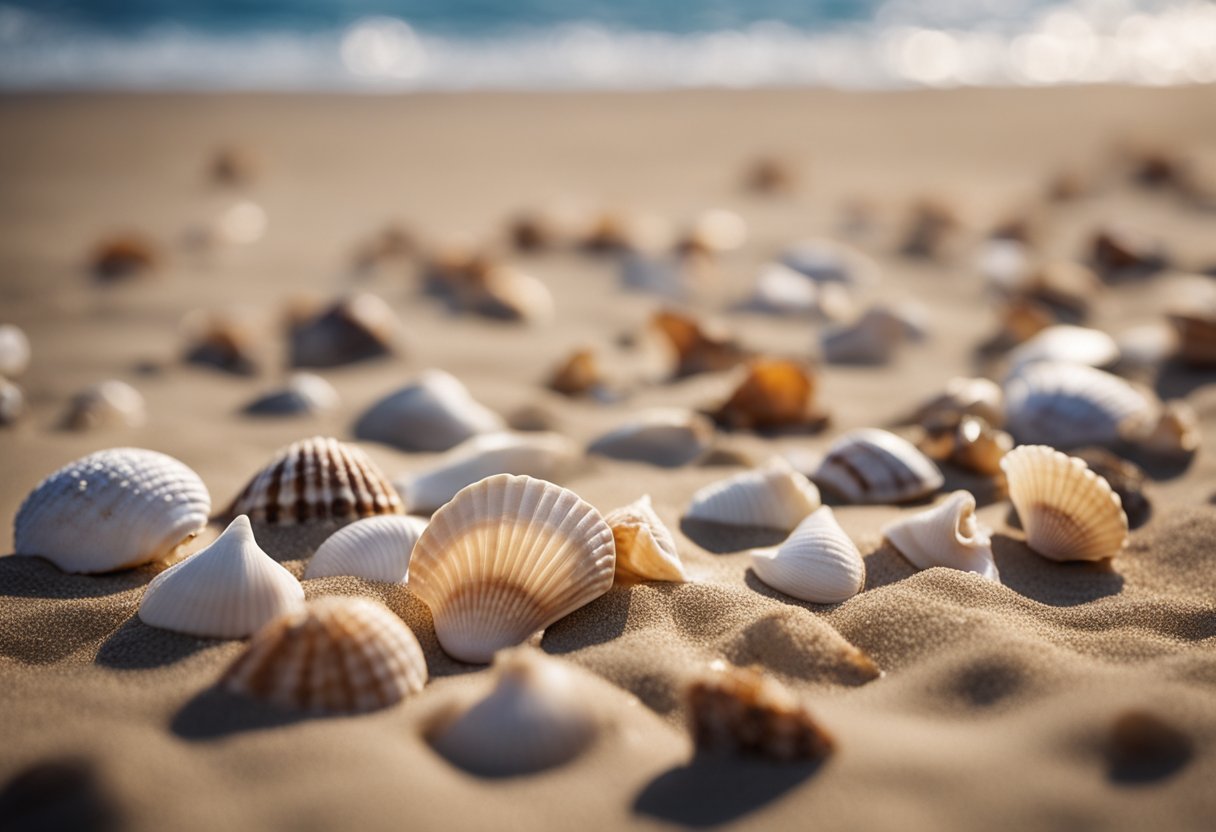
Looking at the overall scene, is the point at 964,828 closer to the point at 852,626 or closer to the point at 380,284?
the point at 852,626

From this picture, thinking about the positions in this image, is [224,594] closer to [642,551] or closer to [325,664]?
[325,664]

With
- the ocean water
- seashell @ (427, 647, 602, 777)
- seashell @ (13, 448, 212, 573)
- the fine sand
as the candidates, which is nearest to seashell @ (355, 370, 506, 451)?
the fine sand

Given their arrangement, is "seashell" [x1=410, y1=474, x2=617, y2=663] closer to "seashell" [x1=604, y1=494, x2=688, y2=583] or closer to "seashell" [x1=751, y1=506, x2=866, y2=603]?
"seashell" [x1=604, y1=494, x2=688, y2=583]

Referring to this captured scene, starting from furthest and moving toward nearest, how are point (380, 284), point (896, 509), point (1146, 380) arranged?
1. point (380, 284)
2. point (1146, 380)
3. point (896, 509)

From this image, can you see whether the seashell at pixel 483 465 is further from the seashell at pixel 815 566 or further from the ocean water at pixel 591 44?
the ocean water at pixel 591 44

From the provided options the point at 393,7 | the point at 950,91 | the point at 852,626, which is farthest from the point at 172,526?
the point at 393,7

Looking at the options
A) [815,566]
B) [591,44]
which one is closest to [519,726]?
[815,566]
